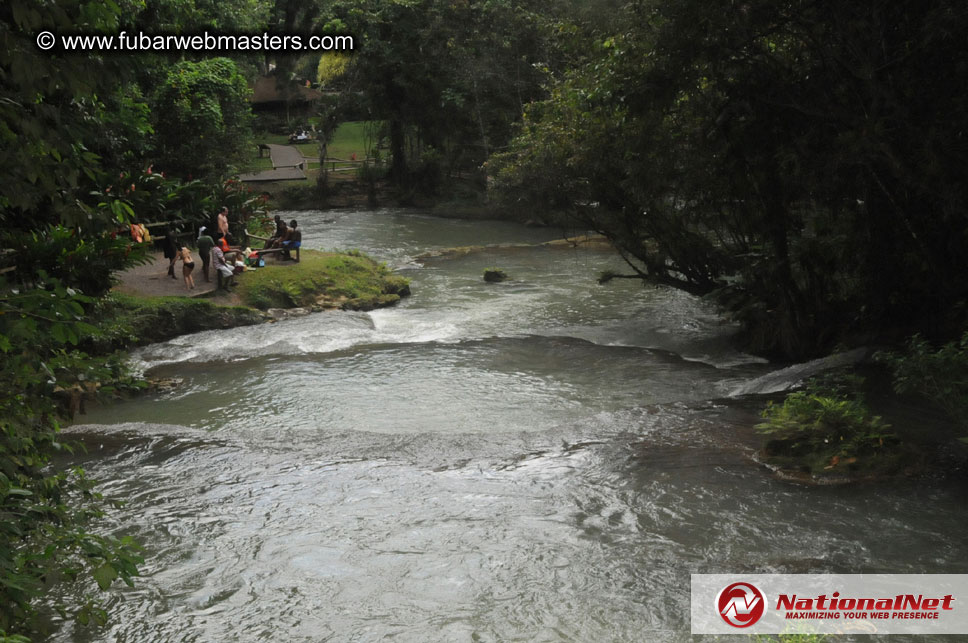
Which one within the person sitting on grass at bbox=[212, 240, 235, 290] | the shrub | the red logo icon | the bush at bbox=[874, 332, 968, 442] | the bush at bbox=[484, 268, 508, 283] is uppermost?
the person sitting on grass at bbox=[212, 240, 235, 290]

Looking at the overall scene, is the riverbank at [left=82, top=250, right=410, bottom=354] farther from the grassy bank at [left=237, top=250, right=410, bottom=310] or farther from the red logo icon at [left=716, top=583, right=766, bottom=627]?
the red logo icon at [left=716, top=583, right=766, bottom=627]

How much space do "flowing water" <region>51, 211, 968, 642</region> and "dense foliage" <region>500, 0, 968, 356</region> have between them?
1.80 metres

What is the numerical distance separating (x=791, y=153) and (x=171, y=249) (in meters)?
13.3

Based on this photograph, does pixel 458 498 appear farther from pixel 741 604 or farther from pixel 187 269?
pixel 187 269

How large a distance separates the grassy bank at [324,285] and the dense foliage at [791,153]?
18.7 feet

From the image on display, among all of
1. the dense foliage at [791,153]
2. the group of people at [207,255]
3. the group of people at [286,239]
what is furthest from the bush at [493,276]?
the group of people at [207,255]

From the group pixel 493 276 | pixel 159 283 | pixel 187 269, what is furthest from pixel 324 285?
pixel 493 276

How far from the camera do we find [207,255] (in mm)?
17609

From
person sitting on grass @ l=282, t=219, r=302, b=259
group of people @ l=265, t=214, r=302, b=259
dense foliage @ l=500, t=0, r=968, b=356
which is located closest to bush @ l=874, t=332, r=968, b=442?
dense foliage @ l=500, t=0, r=968, b=356

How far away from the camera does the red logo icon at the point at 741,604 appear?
5594mm

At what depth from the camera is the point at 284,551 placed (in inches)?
279

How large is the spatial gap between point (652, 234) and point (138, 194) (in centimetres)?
1193

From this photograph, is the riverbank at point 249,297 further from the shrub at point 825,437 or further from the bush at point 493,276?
the shrub at point 825,437

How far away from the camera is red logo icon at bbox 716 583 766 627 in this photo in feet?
18.4
